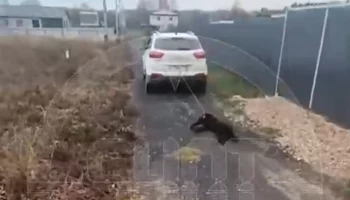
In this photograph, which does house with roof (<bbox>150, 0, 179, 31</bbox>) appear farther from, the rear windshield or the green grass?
the green grass

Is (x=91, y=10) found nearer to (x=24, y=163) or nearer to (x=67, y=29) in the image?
(x=67, y=29)

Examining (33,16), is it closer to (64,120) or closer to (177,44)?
(64,120)

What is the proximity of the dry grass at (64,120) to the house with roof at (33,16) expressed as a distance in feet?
0.51

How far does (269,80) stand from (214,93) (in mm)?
581

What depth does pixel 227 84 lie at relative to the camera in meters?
3.67

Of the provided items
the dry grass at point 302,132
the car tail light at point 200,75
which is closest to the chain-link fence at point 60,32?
the car tail light at point 200,75

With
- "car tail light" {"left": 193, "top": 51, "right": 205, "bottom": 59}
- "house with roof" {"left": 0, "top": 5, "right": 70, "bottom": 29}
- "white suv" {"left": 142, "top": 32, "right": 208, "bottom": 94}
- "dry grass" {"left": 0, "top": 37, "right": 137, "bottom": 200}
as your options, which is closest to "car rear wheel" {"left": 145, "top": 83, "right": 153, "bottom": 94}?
"white suv" {"left": 142, "top": 32, "right": 208, "bottom": 94}

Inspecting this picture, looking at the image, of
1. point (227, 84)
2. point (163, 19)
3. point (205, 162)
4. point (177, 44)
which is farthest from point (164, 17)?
point (205, 162)

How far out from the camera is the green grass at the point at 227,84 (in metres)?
3.61

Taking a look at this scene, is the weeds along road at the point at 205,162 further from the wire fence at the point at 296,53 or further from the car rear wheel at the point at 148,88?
the wire fence at the point at 296,53

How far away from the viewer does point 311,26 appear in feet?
12.7

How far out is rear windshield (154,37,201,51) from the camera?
3568mm

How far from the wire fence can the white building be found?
90mm

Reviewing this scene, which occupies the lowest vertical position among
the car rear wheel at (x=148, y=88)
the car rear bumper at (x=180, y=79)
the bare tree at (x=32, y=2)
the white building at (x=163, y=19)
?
the car rear wheel at (x=148, y=88)
